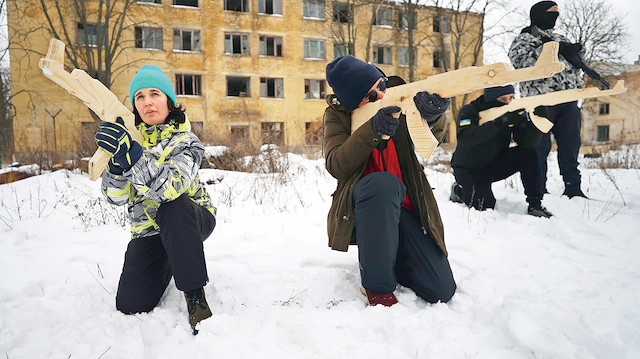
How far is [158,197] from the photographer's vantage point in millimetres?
1519

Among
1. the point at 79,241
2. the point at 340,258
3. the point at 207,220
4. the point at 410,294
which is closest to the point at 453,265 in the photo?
the point at 410,294

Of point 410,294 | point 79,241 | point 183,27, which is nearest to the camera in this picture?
point 410,294

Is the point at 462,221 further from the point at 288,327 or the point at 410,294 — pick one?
the point at 288,327

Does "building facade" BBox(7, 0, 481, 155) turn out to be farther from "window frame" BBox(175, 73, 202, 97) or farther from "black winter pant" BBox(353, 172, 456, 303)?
"black winter pant" BBox(353, 172, 456, 303)

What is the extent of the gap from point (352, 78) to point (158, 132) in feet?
3.43

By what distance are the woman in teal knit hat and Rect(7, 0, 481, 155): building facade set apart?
47.7 feet

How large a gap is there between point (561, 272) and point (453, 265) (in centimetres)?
58

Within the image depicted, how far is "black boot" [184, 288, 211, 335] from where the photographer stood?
1514 mm

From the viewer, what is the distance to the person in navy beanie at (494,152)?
3137mm

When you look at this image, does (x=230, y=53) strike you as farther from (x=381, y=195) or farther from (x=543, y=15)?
(x=381, y=195)

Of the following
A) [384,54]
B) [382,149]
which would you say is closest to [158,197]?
[382,149]

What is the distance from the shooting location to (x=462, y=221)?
3.15 metres

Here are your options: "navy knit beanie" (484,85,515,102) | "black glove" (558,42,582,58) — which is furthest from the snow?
"black glove" (558,42,582,58)

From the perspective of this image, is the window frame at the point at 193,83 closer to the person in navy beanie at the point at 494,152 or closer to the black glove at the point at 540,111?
the person in navy beanie at the point at 494,152
